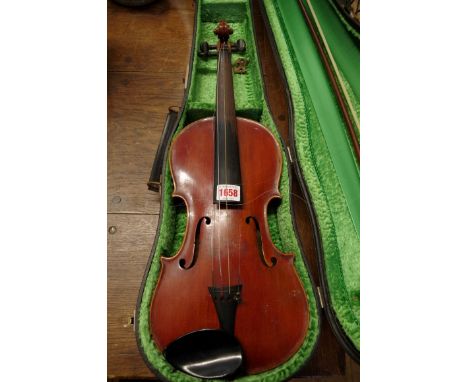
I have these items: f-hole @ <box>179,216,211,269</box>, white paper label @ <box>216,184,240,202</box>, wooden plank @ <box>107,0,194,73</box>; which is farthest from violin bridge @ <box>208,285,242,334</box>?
wooden plank @ <box>107,0,194,73</box>

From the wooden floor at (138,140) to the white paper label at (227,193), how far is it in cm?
36

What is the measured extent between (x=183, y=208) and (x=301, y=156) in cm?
54

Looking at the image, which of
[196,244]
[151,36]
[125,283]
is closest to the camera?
[196,244]

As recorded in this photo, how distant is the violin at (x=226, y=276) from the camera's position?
2.69 feet

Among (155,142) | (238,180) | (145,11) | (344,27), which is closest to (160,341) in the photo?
(238,180)

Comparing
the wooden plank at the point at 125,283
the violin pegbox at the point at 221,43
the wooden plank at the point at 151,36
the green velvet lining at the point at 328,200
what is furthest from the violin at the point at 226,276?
the wooden plank at the point at 151,36

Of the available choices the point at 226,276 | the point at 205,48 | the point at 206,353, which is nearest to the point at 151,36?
the point at 205,48

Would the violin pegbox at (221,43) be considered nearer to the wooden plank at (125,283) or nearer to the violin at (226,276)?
the violin at (226,276)

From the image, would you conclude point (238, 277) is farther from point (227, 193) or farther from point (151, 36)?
point (151, 36)

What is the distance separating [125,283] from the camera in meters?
1.28

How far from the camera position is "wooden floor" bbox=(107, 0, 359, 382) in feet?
3.79

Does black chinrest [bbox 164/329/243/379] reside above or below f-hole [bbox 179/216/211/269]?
below

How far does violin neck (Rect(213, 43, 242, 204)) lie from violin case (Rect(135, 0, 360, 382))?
0.29 feet

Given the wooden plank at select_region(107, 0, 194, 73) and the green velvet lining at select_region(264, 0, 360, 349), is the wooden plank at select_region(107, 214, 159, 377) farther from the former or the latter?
the wooden plank at select_region(107, 0, 194, 73)
